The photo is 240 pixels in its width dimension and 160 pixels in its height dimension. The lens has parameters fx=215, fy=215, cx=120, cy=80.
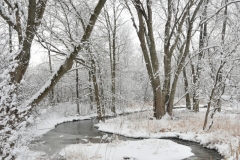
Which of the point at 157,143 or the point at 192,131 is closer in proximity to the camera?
the point at 157,143

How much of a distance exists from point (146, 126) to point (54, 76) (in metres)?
8.14

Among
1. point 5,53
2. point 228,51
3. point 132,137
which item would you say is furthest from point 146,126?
point 5,53

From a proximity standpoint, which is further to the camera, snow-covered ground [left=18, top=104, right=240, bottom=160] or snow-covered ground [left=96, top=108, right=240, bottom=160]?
snow-covered ground [left=96, top=108, right=240, bottom=160]

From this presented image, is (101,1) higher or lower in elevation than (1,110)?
higher

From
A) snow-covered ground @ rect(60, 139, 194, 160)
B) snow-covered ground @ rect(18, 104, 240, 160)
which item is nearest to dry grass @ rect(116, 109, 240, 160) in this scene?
snow-covered ground @ rect(18, 104, 240, 160)

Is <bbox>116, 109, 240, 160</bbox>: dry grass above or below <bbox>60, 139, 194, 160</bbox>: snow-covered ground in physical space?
above

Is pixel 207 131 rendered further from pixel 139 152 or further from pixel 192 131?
pixel 139 152

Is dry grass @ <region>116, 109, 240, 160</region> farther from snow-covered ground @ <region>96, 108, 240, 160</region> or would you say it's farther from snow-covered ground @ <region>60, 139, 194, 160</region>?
snow-covered ground @ <region>60, 139, 194, 160</region>

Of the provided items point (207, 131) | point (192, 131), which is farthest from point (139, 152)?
point (192, 131)

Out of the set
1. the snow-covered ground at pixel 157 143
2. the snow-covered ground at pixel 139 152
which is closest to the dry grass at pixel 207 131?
the snow-covered ground at pixel 157 143

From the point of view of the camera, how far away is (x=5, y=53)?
130 inches

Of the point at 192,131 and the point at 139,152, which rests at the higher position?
the point at 192,131

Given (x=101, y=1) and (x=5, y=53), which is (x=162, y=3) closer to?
(x=101, y=1)

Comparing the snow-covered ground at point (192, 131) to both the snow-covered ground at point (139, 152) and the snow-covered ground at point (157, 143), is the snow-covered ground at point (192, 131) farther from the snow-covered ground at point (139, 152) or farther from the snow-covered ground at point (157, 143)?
the snow-covered ground at point (139, 152)
